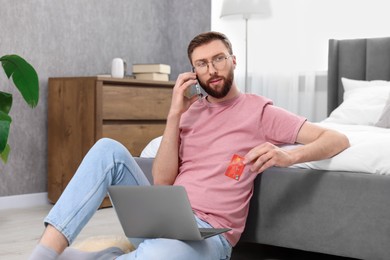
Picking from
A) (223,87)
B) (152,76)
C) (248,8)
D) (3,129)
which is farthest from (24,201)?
(223,87)

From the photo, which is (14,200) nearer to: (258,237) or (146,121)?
(146,121)

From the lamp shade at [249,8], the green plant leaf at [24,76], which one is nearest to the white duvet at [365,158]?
the green plant leaf at [24,76]

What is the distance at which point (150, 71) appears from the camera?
4.34m

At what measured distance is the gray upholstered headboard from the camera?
4.06 metres

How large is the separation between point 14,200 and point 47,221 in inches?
88.6

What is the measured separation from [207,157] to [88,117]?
1944mm

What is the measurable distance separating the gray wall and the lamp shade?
1.82 ft

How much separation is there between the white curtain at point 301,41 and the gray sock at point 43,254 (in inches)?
115

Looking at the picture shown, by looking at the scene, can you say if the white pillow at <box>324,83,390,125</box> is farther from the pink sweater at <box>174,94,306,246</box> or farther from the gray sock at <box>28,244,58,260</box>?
the gray sock at <box>28,244,58,260</box>

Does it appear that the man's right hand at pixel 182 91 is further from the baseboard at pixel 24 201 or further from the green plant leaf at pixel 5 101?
the baseboard at pixel 24 201

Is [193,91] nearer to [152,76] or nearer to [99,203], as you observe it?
[99,203]

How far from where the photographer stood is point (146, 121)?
424 cm

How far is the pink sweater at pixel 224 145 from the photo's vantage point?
1.98m

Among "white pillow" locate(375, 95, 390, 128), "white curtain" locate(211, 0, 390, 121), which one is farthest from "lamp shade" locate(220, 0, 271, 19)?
"white pillow" locate(375, 95, 390, 128)
